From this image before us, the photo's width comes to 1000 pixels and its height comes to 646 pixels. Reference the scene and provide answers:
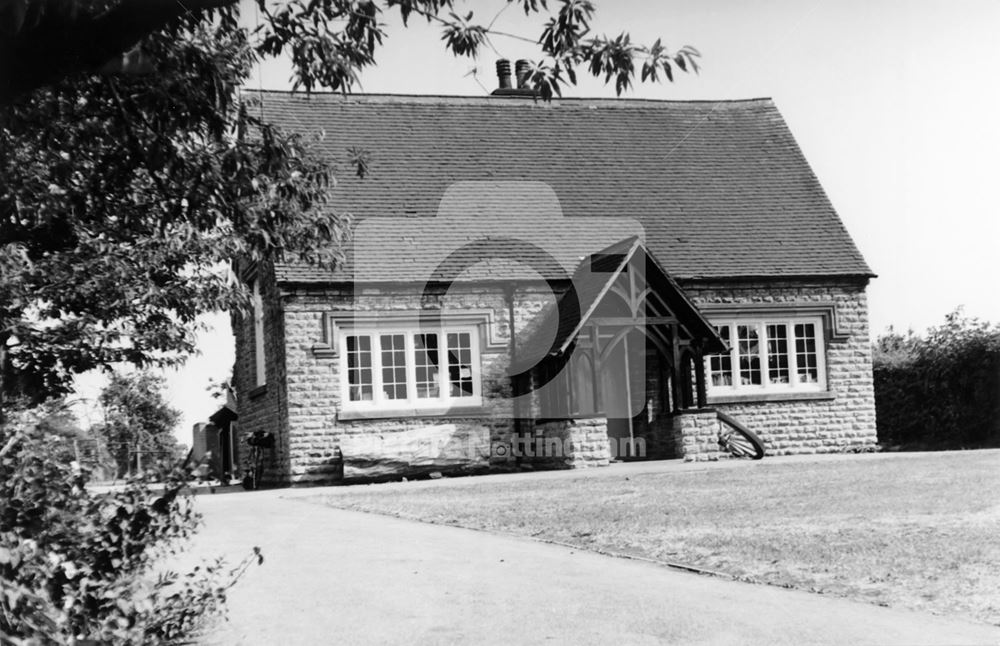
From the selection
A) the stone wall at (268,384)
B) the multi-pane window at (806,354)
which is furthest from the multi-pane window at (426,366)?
the multi-pane window at (806,354)

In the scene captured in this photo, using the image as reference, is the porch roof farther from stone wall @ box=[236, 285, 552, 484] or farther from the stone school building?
stone wall @ box=[236, 285, 552, 484]

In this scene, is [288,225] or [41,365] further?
[41,365]

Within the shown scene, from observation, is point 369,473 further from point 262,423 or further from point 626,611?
point 626,611

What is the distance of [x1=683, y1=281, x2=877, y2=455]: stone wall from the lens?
25297 mm

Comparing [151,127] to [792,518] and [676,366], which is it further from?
[676,366]

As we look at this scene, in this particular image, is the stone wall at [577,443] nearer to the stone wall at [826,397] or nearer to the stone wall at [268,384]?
the stone wall at [826,397]

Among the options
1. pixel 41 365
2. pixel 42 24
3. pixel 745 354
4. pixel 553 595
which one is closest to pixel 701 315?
pixel 745 354

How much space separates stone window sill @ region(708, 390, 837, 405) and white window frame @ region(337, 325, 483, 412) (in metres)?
5.24

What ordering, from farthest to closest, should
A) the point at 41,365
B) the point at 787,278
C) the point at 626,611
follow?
the point at 787,278, the point at 41,365, the point at 626,611

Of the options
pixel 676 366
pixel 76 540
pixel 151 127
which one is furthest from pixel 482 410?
pixel 76 540

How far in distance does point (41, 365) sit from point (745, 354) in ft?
47.5

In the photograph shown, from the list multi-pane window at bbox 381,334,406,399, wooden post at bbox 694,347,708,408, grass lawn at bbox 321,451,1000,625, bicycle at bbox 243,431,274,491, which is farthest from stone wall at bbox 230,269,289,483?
wooden post at bbox 694,347,708,408

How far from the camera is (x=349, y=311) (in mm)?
23125

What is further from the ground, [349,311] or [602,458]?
[349,311]
